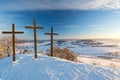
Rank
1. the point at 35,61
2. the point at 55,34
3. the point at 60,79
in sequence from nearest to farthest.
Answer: the point at 60,79
the point at 35,61
the point at 55,34

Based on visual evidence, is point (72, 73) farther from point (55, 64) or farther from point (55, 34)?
point (55, 34)

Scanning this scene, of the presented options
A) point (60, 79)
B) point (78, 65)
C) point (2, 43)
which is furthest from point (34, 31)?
point (2, 43)

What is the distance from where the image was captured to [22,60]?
26656 millimetres

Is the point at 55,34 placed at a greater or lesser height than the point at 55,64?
greater

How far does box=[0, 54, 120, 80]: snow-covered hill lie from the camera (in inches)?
807

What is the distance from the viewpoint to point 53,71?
21984 millimetres

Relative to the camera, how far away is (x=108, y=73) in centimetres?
2139

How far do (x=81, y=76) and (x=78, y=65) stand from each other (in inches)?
128

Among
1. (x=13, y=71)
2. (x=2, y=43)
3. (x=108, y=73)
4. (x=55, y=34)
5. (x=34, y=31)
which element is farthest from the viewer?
(x=2, y=43)

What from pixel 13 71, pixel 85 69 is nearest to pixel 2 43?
pixel 13 71

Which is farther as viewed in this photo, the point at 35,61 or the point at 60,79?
the point at 35,61

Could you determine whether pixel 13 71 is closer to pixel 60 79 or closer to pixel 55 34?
pixel 60 79

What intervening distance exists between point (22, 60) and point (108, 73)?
10.6 metres

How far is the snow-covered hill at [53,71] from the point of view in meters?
20.5
